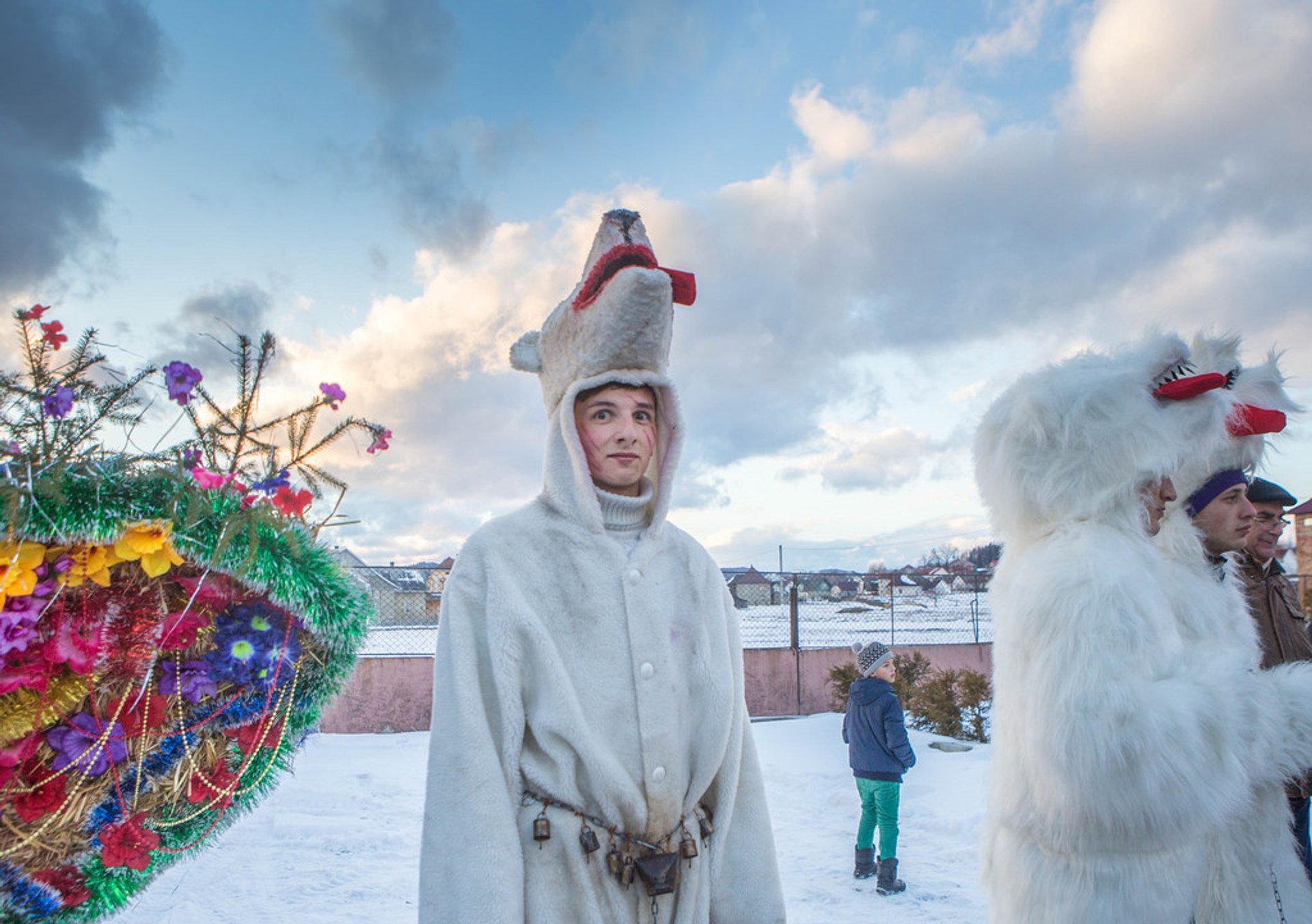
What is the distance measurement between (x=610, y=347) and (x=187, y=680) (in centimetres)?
130

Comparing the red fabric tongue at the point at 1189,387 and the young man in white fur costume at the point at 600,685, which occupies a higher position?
the red fabric tongue at the point at 1189,387

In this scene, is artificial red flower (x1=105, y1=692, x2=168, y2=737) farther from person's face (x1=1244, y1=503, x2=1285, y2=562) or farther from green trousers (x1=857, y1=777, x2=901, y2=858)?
green trousers (x1=857, y1=777, x2=901, y2=858)

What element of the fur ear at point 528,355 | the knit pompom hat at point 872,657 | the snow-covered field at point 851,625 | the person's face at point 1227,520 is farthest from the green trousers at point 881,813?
the snow-covered field at point 851,625

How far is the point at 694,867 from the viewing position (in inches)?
66.2

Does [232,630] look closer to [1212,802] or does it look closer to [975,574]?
[1212,802]

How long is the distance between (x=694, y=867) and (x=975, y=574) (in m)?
11.4

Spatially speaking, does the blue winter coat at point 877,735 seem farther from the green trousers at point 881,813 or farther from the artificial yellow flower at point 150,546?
the artificial yellow flower at point 150,546

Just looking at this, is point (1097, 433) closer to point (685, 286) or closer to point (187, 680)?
point (685, 286)

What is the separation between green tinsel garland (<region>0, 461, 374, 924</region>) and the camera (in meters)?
1.64

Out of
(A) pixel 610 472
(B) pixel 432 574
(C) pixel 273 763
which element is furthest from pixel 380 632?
(A) pixel 610 472

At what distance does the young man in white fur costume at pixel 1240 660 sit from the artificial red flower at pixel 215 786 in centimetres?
256

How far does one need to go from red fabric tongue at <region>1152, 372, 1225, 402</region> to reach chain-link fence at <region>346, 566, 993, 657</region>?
751 cm

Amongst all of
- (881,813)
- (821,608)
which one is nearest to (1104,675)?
(881,813)

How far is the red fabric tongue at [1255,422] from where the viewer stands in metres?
2.74
